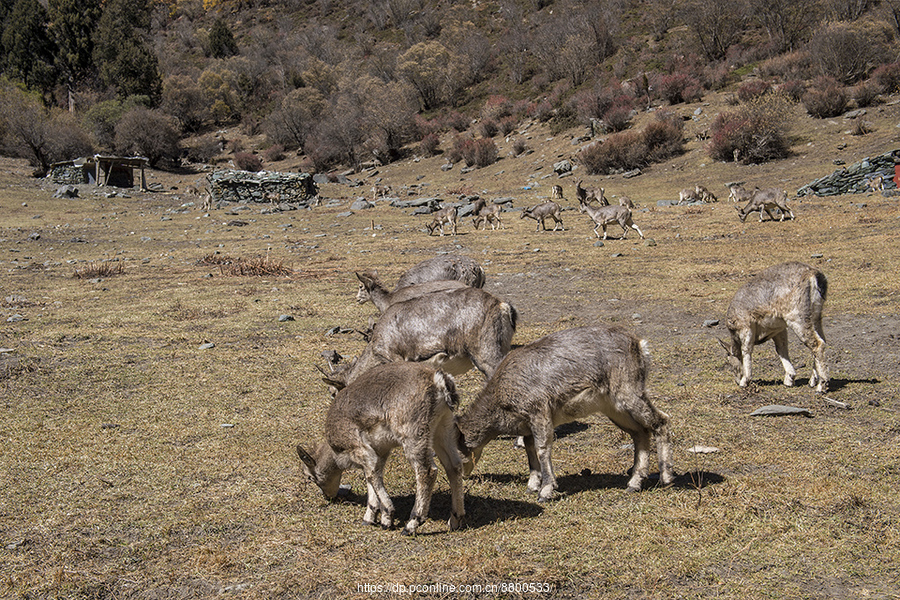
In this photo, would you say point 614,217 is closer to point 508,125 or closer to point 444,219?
point 444,219

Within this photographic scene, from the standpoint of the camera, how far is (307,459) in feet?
20.2

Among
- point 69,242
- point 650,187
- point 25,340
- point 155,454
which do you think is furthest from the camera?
point 650,187

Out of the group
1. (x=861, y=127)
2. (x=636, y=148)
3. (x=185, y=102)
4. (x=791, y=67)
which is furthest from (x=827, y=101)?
(x=185, y=102)

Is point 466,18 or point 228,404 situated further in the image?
point 466,18

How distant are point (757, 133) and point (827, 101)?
6.37 meters

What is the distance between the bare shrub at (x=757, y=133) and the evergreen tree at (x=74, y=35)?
76514 mm

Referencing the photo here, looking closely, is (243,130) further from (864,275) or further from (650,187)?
(864,275)

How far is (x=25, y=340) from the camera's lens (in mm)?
12711

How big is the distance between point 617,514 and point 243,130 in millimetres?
84028

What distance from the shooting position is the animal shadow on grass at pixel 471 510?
5742mm

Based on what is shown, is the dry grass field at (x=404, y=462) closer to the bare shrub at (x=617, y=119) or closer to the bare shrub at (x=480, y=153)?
the bare shrub at (x=617, y=119)

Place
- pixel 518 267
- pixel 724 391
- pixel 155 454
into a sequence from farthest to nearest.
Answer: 1. pixel 518 267
2. pixel 724 391
3. pixel 155 454

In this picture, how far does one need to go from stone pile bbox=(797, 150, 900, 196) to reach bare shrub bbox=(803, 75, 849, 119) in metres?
12.0

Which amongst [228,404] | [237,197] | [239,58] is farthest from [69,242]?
[239,58]
